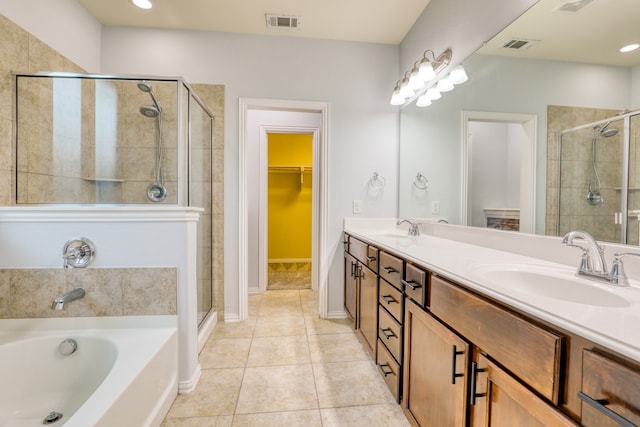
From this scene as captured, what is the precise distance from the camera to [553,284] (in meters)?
1.02

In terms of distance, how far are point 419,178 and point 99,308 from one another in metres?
2.36

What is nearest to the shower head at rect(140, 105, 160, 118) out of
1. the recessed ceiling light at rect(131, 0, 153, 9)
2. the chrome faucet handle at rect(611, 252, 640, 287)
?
the recessed ceiling light at rect(131, 0, 153, 9)

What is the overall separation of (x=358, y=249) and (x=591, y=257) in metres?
1.43

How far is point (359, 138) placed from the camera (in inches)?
110

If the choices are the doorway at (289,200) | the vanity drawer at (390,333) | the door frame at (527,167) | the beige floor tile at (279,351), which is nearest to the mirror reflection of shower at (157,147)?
the beige floor tile at (279,351)

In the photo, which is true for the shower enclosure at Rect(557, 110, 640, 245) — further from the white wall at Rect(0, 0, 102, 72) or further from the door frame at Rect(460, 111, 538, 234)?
the white wall at Rect(0, 0, 102, 72)

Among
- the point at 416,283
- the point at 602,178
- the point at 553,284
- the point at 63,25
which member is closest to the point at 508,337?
the point at 553,284

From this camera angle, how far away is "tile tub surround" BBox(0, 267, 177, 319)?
1.58 m

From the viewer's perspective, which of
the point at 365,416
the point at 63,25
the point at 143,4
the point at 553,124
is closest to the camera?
the point at 553,124

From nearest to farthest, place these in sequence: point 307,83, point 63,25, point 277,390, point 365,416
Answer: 1. point 365,416
2. point 277,390
3. point 63,25
4. point 307,83

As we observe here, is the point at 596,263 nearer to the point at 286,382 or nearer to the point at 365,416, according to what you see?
the point at 365,416

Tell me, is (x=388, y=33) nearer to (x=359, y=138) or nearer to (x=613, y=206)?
(x=359, y=138)

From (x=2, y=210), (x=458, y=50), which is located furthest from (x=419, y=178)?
(x=2, y=210)

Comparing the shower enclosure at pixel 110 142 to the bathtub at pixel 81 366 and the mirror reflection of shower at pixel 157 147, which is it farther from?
the bathtub at pixel 81 366
